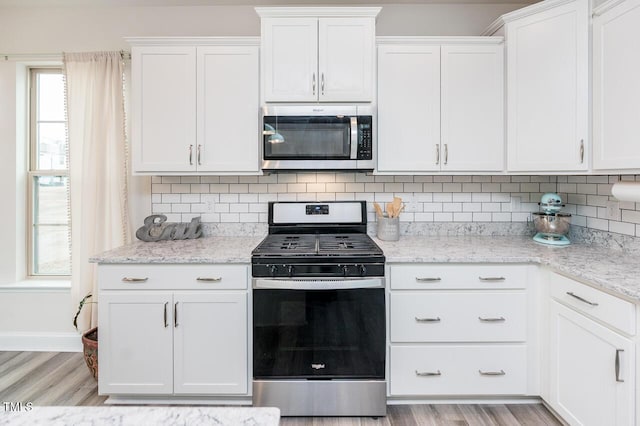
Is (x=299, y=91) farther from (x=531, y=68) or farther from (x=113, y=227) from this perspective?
(x=113, y=227)

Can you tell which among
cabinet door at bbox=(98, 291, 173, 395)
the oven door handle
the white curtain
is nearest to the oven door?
the oven door handle

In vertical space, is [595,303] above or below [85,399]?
above

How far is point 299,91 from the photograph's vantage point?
2436mm

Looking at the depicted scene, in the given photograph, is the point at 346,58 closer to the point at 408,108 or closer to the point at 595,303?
the point at 408,108

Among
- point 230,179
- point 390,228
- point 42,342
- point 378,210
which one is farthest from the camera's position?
point 42,342

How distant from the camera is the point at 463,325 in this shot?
216 centimetres

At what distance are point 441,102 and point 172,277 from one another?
200cm

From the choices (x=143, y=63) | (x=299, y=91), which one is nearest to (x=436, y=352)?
(x=299, y=91)

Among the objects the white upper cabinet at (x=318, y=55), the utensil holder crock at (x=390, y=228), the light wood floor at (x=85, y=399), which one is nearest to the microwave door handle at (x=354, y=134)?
the white upper cabinet at (x=318, y=55)

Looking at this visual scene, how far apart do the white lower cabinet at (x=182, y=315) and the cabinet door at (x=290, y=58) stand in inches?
45.9

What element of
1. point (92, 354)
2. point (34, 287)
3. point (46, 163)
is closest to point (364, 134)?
point (92, 354)

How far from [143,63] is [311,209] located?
148 cm

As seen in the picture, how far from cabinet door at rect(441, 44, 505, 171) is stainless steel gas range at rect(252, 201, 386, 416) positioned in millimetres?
1041

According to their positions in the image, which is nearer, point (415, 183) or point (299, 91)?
point (299, 91)
